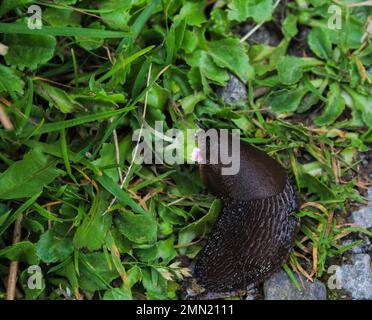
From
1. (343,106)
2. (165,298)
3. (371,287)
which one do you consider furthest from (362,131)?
(165,298)

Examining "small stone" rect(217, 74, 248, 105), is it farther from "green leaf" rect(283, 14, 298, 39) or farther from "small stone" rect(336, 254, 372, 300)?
"small stone" rect(336, 254, 372, 300)

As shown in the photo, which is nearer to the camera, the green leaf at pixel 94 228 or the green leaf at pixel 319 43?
the green leaf at pixel 94 228

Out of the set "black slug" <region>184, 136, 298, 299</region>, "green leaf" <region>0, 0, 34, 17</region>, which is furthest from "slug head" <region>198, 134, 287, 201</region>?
"green leaf" <region>0, 0, 34, 17</region>

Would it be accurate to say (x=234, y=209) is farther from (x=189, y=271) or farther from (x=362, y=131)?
(x=362, y=131)

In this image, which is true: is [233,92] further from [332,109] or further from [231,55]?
[332,109]

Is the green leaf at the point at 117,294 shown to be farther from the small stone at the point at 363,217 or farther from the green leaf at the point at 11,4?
the green leaf at the point at 11,4

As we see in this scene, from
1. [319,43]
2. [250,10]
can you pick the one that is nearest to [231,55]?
[250,10]


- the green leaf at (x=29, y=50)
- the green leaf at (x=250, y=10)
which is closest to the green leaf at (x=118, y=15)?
the green leaf at (x=29, y=50)

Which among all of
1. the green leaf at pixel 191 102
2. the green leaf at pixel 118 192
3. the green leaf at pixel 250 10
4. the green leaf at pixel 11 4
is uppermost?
the green leaf at pixel 11 4
